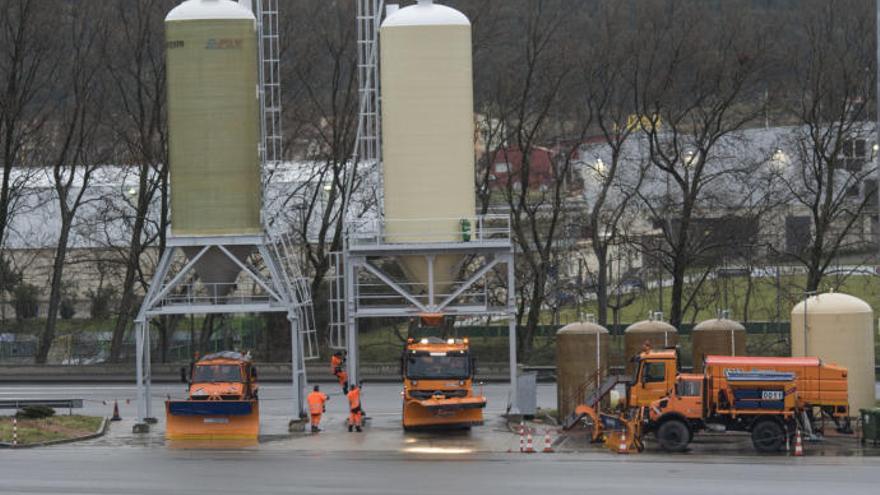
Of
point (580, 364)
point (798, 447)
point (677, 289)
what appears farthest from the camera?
point (677, 289)

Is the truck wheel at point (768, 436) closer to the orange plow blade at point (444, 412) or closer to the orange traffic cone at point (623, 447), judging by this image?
the orange traffic cone at point (623, 447)

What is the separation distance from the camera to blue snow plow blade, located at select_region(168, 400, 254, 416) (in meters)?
37.5

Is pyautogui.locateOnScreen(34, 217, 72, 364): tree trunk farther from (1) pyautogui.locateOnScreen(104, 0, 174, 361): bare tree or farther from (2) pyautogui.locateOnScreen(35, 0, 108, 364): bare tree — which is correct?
(1) pyautogui.locateOnScreen(104, 0, 174, 361): bare tree

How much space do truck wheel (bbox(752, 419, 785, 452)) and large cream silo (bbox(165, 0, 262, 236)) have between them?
15103 mm

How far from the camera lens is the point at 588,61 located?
2365 inches

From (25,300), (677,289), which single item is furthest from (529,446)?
(25,300)

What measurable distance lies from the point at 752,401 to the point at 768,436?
883 millimetres

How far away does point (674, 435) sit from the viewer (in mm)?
34781

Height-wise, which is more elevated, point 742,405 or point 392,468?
point 742,405

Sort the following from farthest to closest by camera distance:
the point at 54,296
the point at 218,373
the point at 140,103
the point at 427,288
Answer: the point at 54,296 → the point at 140,103 → the point at 427,288 → the point at 218,373

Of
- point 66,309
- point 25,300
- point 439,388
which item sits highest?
point 25,300

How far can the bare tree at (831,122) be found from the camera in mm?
58406

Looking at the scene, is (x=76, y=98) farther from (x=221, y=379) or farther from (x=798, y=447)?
(x=798, y=447)

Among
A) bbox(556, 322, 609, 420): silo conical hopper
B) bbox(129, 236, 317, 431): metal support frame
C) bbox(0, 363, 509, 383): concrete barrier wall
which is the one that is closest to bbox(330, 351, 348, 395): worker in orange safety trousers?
bbox(129, 236, 317, 431): metal support frame
